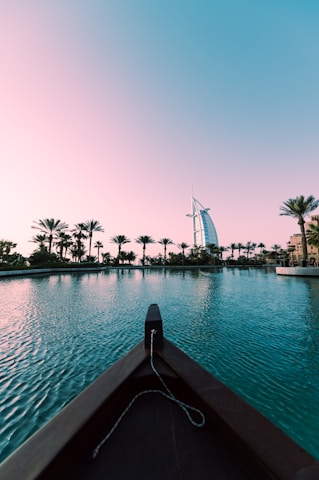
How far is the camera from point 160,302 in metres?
14.2

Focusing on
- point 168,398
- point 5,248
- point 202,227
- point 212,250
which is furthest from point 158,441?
point 202,227

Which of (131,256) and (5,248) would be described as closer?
(5,248)

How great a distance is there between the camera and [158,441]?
94.2 inches

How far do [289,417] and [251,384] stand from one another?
1.10 meters

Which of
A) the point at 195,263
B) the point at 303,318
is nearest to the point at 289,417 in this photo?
the point at 303,318

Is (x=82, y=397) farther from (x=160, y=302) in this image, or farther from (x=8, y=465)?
(x=160, y=302)

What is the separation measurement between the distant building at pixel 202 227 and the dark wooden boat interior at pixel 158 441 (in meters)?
106

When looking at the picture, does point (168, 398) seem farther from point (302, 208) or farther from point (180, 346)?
point (302, 208)

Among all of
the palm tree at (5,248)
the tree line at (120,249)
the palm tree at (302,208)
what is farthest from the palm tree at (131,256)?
the palm tree at (302,208)

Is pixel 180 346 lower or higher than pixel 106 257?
lower

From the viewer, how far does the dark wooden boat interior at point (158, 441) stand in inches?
72.0

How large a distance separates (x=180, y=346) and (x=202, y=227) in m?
104

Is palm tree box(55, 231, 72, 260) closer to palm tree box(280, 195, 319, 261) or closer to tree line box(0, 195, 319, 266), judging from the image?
tree line box(0, 195, 319, 266)

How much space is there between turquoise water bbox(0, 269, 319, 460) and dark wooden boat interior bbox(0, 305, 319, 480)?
1.83m
